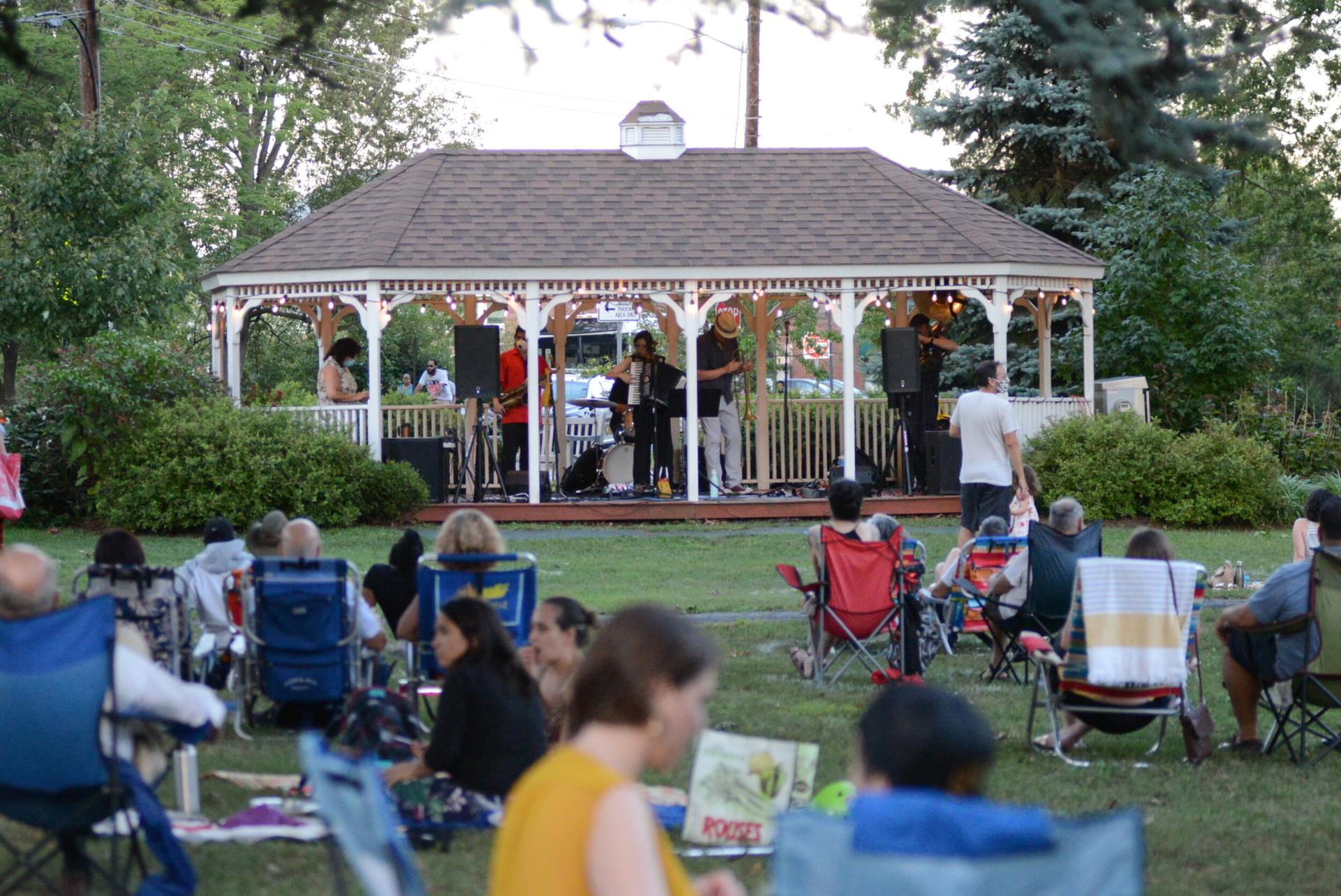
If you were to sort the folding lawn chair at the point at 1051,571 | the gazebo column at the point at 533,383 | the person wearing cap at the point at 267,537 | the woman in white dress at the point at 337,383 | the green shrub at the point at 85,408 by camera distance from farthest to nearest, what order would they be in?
the gazebo column at the point at 533,383
the woman in white dress at the point at 337,383
the green shrub at the point at 85,408
the folding lawn chair at the point at 1051,571
the person wearing cap at the point at 267,537

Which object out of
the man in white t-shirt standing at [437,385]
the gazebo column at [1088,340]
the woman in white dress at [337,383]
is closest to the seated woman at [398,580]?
the woman in white dress at [337,383]

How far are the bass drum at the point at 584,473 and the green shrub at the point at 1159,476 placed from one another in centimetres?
525

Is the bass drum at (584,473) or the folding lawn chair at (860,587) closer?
the folding lawn chair at (860,587)

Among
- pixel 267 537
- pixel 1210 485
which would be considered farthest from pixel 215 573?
pixel 1210 485

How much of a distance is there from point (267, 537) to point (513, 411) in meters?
10.6

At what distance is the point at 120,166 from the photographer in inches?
780

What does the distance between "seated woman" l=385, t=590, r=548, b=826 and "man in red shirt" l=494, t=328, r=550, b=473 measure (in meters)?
13.1

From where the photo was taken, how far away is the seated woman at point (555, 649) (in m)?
5.84

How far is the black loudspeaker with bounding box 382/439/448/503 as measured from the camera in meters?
17.6

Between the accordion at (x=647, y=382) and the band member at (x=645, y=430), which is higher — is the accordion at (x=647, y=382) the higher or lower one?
the higher one

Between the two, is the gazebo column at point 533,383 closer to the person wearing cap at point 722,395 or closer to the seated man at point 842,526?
the person wearing cap at point 722,395

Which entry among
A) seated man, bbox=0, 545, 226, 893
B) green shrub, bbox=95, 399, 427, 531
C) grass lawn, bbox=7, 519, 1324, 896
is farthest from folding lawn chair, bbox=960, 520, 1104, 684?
green shrub, bbox=95, 399, 427, 531

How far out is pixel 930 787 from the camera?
2521 millimetres

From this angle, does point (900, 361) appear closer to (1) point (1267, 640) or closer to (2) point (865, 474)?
(2) point (865, 474)
